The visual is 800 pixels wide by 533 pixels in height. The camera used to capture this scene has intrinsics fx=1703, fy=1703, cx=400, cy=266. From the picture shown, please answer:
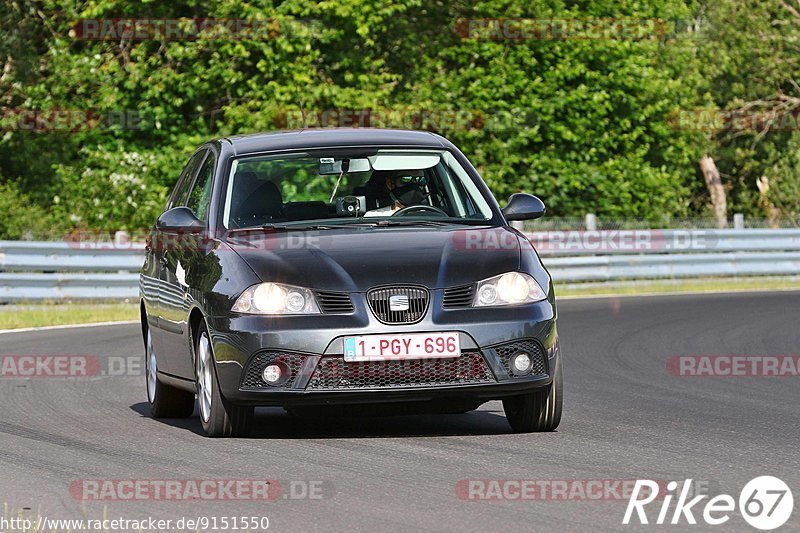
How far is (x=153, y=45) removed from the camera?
1307 inches

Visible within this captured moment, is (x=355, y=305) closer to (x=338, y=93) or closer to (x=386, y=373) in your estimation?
(x=386, y=373)

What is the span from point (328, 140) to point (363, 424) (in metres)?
1.75

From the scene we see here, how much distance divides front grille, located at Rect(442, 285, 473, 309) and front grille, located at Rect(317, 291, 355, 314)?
484 millimetres

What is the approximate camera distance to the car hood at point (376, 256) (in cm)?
846

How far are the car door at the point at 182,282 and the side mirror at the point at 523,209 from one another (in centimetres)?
173

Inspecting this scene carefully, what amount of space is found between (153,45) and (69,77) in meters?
1.97

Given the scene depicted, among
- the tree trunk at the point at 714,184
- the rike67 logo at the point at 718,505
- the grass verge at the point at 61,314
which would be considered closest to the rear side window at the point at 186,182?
the rike67 logo at the point at 718,505

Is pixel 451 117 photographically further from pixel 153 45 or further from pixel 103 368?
pixel 103 368

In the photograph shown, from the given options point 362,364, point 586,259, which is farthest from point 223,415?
point 586,259

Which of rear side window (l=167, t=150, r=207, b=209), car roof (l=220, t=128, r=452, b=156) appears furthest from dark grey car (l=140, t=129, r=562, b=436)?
rear side window (l=167, t=150, r=207, b=209)

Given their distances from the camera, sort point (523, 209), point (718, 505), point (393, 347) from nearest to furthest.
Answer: point (718, 505)
point (393, 347)
point (523, 209)

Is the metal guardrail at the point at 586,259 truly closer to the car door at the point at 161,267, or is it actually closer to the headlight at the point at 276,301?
the car door at the point at 161,267

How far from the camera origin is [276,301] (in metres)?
8.51

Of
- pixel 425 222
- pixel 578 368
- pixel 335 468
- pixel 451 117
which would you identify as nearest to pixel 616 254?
pixel 451 117
